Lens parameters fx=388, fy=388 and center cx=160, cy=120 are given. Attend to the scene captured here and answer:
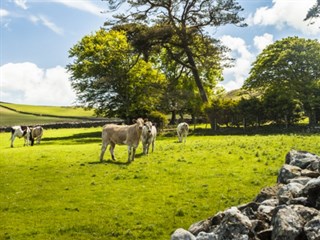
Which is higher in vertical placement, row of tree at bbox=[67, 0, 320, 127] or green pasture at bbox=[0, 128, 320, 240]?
row of tree at bbox=[67, 0, 320, 127]

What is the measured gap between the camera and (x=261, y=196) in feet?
38.8

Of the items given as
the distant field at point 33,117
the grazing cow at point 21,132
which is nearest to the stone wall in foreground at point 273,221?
the grazing cow at point 21,132

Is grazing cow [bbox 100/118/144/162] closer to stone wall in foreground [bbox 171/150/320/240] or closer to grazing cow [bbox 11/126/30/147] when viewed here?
stone wall in foreground [bbox 171/150/320/240]

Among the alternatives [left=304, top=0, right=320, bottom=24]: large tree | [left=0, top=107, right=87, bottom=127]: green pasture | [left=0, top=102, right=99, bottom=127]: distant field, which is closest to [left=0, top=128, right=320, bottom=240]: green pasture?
[left=304, top=0, right=320, bottom=24]: large tree

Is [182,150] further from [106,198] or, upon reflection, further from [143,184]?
[106,198]

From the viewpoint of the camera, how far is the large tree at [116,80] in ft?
207

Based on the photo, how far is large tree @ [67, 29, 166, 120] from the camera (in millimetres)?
63219

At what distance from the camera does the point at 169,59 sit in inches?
2699

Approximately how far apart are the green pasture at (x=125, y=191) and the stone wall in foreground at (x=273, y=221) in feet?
11.6

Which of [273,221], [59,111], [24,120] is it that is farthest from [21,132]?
[59,111]

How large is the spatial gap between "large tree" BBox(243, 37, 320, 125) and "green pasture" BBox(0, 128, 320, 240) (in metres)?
29.6

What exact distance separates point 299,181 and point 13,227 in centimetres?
1020

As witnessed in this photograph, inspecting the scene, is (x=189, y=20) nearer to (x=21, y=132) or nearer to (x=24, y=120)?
(x=21, y=132)

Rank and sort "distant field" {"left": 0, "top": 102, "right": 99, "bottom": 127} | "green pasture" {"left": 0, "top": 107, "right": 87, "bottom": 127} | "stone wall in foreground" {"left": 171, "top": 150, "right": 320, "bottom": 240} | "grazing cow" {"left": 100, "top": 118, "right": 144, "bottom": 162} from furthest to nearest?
"distant field" {"left": 0, "top": 102, "right": 99, "bottom": 127} → "green pasture" {"left": 0, "top": 107, "right": 87, "bottom": 127} → "grazing cow" {"left": 100, "top": 118, "right": 144, "bottom": 162} → "stone wall in foreground" {"left": 171, "top": 150, "right": 320, "bottom": 240}
